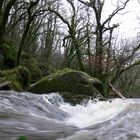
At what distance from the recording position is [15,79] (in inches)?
557

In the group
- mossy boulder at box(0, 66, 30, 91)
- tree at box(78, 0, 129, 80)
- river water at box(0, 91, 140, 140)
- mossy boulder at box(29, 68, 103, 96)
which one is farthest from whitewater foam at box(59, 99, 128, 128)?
tree at box(78, 0, 129, 80)

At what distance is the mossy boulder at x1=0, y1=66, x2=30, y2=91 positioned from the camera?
44.1ft

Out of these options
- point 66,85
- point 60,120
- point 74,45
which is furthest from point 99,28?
point 60,120

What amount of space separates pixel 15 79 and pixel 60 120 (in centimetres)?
515

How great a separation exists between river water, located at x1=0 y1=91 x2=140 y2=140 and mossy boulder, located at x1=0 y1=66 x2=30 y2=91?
5.01 feet

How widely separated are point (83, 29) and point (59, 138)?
27041 mm

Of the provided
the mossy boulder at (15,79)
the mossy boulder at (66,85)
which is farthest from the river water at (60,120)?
the mossy boulder at (15,79)

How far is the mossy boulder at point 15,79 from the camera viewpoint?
13441 millimetres

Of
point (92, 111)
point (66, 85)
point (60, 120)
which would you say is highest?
point (66, 85)

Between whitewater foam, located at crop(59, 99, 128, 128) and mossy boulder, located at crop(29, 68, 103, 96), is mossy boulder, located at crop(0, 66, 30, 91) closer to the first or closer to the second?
mossy boulder, located at crop(29, 68, 103, 96)

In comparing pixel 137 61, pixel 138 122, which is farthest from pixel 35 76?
pixel 138 122

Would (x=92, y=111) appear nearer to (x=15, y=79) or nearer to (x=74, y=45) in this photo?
(x=15, y=79)

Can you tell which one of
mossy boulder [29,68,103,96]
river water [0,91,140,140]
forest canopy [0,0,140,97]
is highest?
forest canopy [0,0,140,97]

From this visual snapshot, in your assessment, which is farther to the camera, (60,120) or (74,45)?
(74,45)
